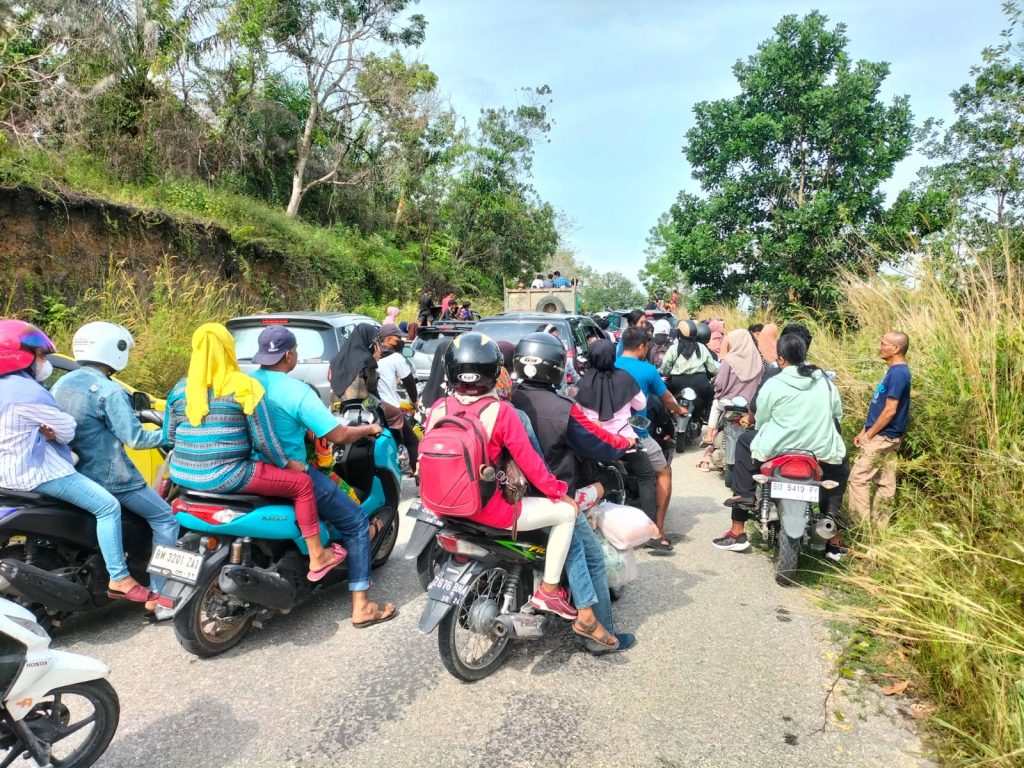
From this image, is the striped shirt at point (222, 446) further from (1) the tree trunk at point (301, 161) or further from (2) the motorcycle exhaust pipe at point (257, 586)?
(1) the tree trunk at point (301, 161)

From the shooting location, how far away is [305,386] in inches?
142

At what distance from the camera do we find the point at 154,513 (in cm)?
379

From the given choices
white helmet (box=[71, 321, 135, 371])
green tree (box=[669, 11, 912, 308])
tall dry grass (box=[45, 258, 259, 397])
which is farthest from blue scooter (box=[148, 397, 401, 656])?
green tree (box=[669, 11, 912, 308])

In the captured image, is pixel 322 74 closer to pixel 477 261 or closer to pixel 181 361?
pixel 477 261

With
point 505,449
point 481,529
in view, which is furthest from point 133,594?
point 505,449

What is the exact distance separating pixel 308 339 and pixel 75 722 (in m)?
4.85

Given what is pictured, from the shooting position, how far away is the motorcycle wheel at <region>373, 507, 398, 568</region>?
15.6 ft

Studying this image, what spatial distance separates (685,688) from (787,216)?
42.9 feet

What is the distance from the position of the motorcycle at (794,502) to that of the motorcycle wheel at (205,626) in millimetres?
3517

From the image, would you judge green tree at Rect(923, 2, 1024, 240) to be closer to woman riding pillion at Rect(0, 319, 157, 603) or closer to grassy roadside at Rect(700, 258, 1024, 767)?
grassy roadside at Rect(700, 258, 1024, 767)

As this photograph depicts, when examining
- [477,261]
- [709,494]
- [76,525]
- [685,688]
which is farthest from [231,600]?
[477,261]

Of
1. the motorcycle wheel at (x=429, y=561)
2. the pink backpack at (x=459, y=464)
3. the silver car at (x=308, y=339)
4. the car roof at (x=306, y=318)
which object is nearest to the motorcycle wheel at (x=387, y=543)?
the motorcycle wheel at (x=429, y=561)

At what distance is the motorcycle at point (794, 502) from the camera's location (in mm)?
4395

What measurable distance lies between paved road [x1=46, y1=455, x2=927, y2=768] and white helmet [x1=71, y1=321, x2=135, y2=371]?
1657 millimetres
